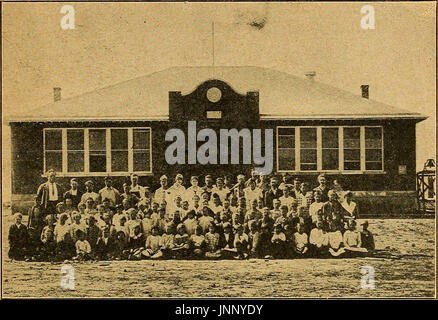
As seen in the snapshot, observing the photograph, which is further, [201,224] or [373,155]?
[373,155]

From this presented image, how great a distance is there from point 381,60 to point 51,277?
17.7 feet

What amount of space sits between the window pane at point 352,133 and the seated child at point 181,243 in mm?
2779

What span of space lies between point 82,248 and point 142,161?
4.78 feet

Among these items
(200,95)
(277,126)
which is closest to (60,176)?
(200,95)

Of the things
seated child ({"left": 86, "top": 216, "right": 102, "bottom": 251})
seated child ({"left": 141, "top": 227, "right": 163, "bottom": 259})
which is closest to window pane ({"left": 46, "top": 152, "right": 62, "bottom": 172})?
seated child ({"left": 86, "top": 216, "right": 102, "bottom": 251})

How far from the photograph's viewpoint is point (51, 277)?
8.88 meters

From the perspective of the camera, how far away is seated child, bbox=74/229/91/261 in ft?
29.5

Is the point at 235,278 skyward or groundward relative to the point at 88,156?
groundward

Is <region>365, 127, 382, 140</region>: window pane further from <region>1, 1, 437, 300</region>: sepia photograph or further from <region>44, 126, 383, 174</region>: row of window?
<region>1, 1, 437, 300</region>: sepia photograph

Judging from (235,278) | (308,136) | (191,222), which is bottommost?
(235,278)

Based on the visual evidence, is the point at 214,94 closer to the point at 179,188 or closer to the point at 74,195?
the point at 179,188

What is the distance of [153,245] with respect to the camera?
9000 mm

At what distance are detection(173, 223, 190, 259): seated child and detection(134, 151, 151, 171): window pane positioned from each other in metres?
0.98

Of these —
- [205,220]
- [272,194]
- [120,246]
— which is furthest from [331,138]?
[120,246]
